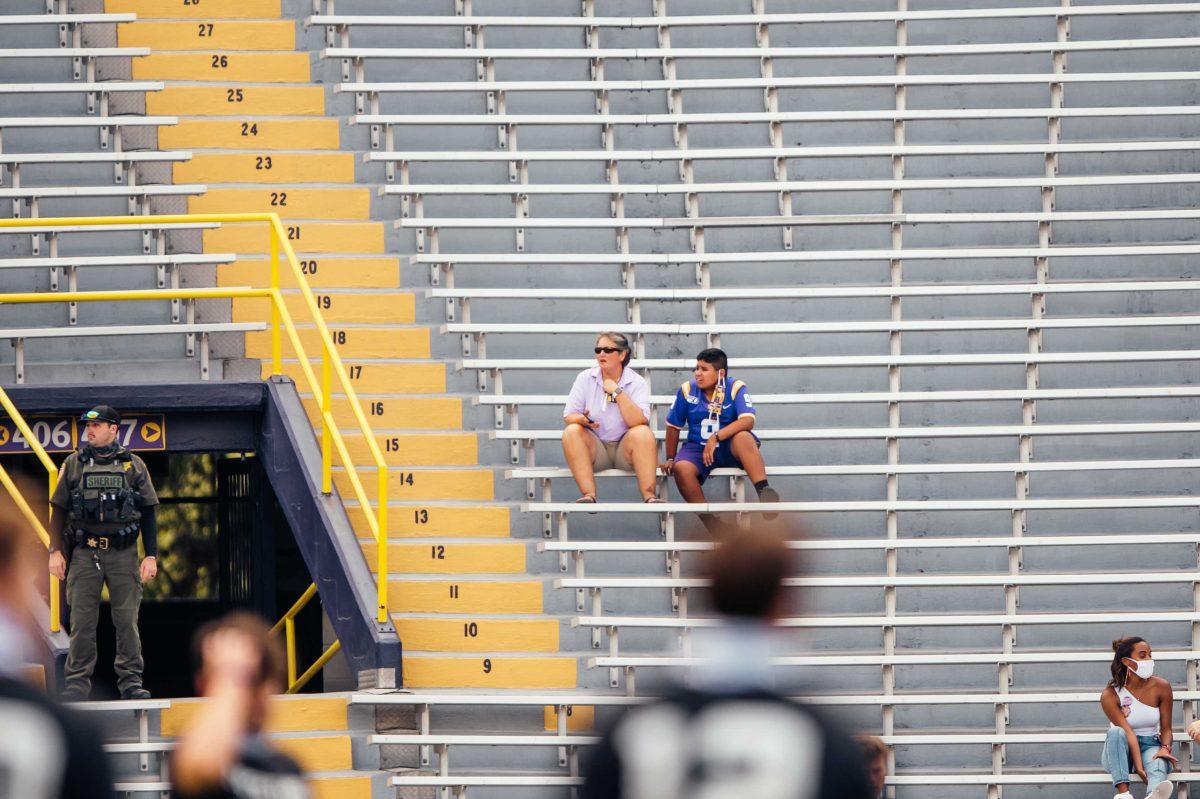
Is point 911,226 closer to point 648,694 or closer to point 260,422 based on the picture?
point 260,422

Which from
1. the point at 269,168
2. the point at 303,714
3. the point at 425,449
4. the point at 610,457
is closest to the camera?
the point at 303,714

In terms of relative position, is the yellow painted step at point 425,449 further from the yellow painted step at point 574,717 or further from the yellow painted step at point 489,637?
the yellow painted step at point 574,717

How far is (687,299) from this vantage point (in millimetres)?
12180

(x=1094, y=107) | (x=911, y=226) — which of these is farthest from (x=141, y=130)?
(x=1094, y=107)

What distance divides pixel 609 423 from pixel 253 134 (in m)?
3.79

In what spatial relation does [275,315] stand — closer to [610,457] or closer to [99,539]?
[99,539]

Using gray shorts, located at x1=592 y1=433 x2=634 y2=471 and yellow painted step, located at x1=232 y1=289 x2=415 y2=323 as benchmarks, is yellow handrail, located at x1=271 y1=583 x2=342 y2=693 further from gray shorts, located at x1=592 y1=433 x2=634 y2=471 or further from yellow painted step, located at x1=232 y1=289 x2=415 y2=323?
gray shorts, located at x1=592 y1=433 x2=634 y2=471

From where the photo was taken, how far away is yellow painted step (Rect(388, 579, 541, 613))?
1085cm

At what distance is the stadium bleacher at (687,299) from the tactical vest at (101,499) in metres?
1.09

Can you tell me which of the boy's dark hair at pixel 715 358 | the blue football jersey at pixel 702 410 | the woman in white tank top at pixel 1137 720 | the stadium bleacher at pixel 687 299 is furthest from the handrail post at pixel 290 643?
the woman in white tank top at pixel 1137 720

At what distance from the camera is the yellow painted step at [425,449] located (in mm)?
11602

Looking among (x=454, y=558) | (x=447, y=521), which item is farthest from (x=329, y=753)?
(x=447, y=521)

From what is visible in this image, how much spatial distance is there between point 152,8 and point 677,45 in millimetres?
3879

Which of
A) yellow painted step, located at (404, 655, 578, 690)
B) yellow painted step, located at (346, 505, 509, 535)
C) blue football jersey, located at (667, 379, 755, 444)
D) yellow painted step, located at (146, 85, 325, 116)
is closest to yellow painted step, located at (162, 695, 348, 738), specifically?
yellow painted step, located at (404, 655, 578, 690)
